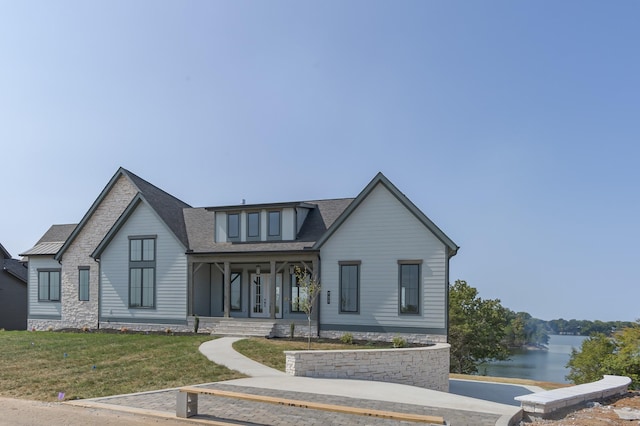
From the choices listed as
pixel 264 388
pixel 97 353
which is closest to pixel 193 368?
pixel 264 388

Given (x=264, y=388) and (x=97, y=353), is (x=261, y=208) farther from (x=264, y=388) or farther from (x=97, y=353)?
(x=264, y=388)

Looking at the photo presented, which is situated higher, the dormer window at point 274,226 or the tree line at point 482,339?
the dormer window at point 274,226

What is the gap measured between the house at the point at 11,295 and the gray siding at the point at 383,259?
2426cm

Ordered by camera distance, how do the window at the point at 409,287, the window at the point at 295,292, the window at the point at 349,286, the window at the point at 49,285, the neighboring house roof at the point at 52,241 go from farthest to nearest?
the neighboring house roof at the point at 52,241 < the window at the point at 49,285 < the window at the point at 295,292 < the window at the point at 349,286 < the window at the point at 409,287

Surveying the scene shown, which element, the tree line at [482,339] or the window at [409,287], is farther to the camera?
the tree line at [482,339]

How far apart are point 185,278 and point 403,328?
1077cm

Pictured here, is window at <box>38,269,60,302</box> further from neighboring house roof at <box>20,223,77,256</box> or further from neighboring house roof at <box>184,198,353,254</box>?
neighboring house roof at <box>184,198,353,254</box>

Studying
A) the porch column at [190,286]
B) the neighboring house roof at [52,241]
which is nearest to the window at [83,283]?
the neighboring house roof at [52,241]

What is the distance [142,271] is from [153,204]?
3.33 meters

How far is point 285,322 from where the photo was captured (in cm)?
2339

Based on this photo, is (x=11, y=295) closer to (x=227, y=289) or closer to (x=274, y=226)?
(x=227, y=289)

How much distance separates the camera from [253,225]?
86.1 ft

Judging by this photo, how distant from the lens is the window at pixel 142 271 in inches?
1056

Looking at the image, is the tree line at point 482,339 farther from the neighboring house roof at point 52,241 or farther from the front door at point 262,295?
the neighboring house roof at point 52,241
